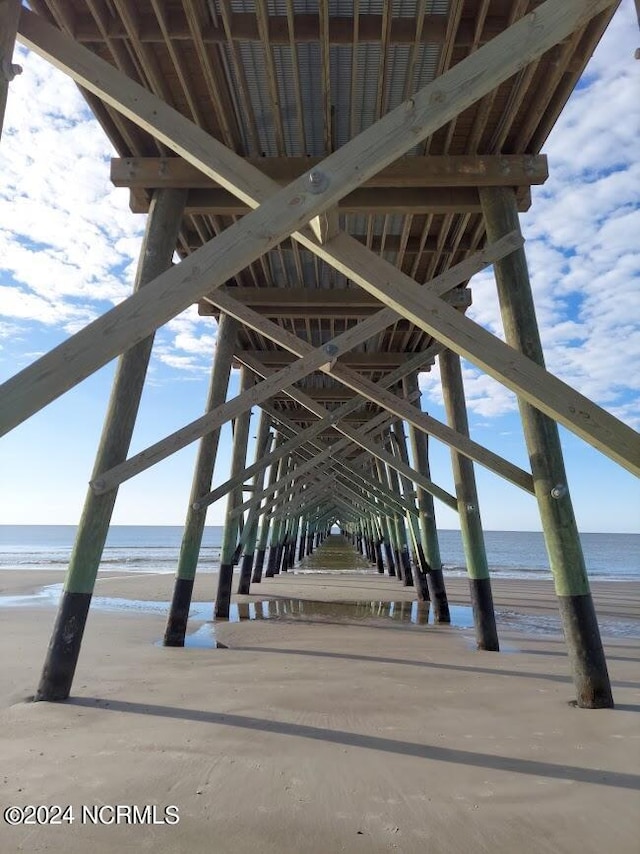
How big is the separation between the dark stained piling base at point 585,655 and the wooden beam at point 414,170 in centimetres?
364

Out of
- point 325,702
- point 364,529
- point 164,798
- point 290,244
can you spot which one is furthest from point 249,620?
point 364,529

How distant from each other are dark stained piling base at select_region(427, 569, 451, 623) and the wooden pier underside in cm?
282

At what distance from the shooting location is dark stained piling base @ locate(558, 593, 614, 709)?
13.6ft

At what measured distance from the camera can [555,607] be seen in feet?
38.6

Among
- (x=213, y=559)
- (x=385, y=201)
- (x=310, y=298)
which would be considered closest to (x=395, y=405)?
(x=385, y=201)

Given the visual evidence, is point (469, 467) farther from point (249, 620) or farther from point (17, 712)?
point (17, 712)

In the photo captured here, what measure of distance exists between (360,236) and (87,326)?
16.2 ft

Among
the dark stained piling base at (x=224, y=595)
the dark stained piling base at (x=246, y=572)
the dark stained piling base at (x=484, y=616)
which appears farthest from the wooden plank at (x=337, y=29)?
the dark stained piling base at (x=246, y=572)

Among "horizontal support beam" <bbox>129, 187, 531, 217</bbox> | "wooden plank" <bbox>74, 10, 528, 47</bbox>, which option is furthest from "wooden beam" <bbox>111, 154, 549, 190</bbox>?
"wooden plank" <bbox>74, 10, 528, 47</bbox>

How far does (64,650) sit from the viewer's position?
4.40 meters

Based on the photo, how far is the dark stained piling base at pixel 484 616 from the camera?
6668 mm

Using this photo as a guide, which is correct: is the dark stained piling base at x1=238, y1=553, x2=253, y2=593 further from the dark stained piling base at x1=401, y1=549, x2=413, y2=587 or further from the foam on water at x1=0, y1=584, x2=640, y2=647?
the dark stained piling base at x1=401, y1=549, x2=413, y2=587

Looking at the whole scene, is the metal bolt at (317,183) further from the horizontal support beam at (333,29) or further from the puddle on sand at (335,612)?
the puddle on sand at (335,612)

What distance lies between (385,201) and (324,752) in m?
4.65
